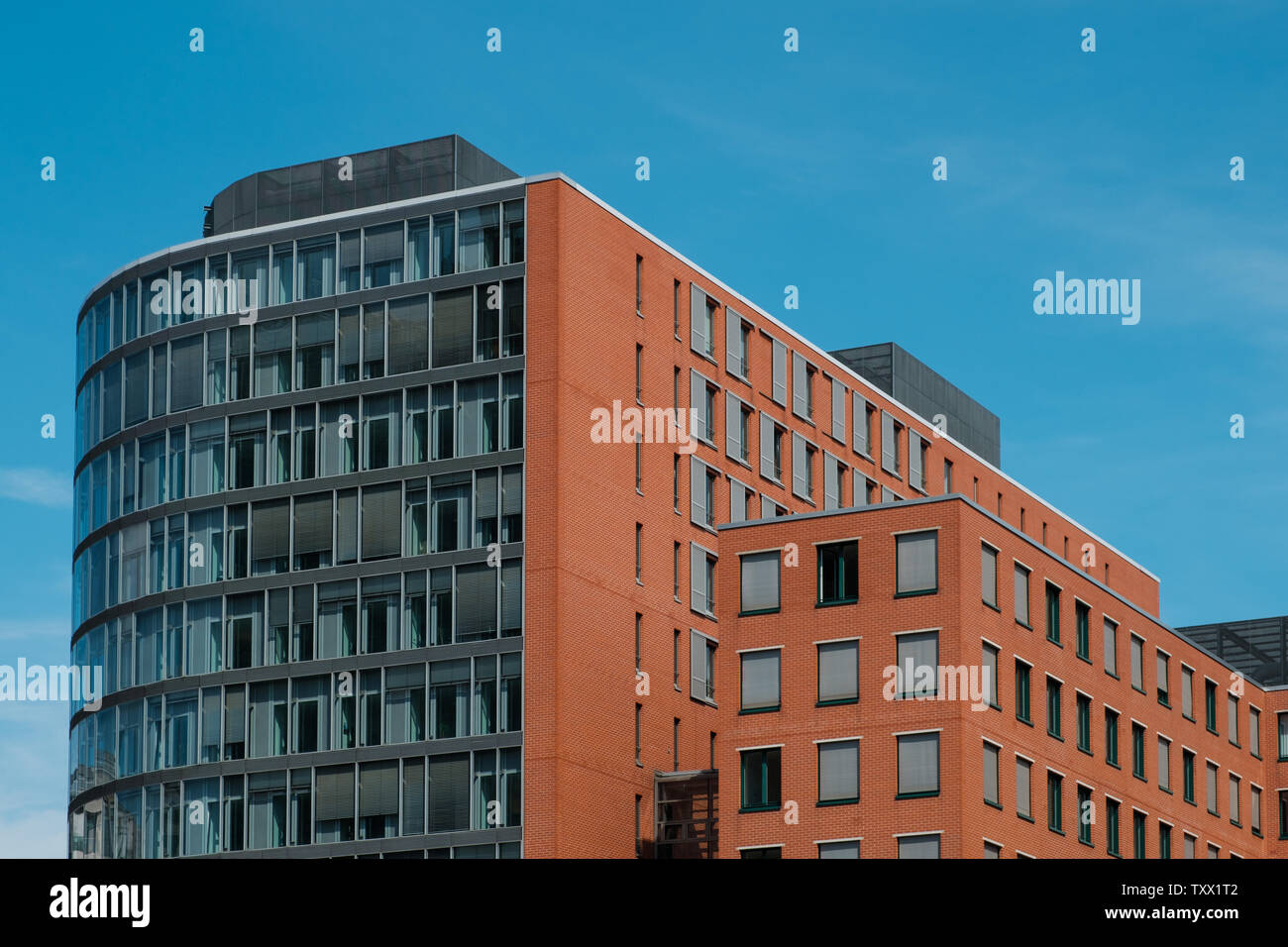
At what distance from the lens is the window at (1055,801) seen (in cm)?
8475

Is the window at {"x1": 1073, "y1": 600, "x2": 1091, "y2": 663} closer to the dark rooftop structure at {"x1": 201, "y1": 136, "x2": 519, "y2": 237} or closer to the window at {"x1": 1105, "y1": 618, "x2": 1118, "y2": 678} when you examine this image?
the window at {"x1": 1105, "y1": 618, "x2": 1118, "y2": 678}

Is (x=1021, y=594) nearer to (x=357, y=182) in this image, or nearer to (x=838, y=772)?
(x=838, y=772)

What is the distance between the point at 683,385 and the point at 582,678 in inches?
588

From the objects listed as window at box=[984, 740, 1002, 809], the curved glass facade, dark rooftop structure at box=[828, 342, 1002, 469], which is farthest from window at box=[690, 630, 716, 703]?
dark rooftop structure at box=[828, 342, 1002, 469]

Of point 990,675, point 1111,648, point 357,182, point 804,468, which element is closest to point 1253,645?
point 804,468

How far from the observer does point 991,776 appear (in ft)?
267

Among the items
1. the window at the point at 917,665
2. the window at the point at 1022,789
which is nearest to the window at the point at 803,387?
the window at the point at 917,665

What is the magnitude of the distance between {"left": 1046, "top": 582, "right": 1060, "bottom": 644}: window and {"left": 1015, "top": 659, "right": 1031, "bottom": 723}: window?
9.36ft

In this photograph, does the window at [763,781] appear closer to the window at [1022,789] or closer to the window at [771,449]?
the window at [1022,789]

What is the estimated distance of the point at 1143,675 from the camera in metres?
93.7

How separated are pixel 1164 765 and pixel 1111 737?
518 cm

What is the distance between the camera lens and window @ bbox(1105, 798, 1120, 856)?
88000 millimetres
